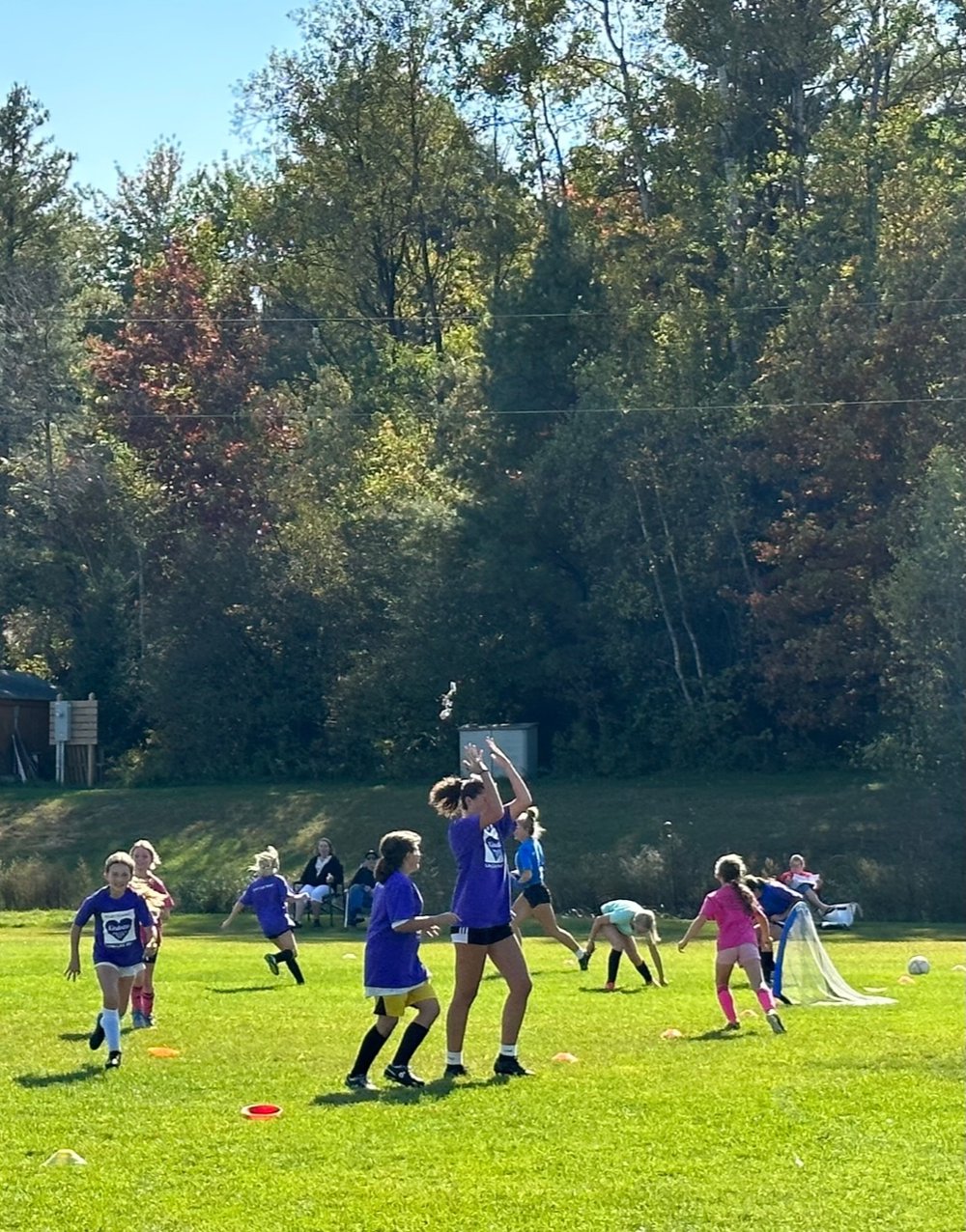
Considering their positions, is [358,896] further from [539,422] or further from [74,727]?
[74,727]

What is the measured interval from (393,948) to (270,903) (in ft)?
23.0

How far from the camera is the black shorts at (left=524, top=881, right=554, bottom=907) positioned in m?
18.9

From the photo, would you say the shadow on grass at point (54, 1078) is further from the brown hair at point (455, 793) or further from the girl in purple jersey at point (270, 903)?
the girl in purple jersey at point (270, 903)

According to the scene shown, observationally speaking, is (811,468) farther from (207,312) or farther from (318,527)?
(207,312)

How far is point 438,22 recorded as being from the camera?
5819cm

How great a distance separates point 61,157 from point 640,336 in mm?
27014

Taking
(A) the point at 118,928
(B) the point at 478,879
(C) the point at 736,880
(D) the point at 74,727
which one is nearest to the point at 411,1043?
(B) the point at 478,879

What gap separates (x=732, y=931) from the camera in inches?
588

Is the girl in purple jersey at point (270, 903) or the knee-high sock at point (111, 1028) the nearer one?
the knee-high sock at point (111, 1028)

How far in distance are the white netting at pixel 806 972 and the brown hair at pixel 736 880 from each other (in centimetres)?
64

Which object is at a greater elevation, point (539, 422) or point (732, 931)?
point (539, 422)

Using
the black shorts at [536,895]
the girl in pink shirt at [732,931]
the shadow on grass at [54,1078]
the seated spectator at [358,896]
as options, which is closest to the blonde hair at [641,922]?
the black shorts at [536,895]

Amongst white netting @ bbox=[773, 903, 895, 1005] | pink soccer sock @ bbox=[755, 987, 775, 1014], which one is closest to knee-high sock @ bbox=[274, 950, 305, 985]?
white netting @ bbox=[773, 903, 895, 1005]

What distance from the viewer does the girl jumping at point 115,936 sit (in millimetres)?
13438
